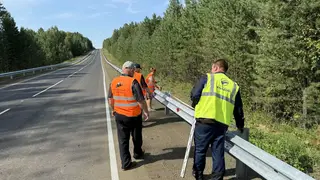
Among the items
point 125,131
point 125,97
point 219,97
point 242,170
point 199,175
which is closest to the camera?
point 219,97

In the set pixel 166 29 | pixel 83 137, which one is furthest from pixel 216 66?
pixel 166 29

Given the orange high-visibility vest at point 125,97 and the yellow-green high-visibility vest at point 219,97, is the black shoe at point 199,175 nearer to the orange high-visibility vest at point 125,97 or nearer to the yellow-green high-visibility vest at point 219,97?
the yellow-green high-visibility vest at point 219,97

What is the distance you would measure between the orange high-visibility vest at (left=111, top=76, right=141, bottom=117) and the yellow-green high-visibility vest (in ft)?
5.38

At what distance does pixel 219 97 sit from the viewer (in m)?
4.40

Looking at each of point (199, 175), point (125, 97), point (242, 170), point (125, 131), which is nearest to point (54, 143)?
point (125, 131)

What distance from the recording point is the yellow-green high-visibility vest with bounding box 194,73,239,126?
4.39 m

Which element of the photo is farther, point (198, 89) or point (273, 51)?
point (273, 51)

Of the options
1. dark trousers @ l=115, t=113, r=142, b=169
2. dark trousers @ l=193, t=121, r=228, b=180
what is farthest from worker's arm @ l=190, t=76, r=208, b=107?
dark trousers @ l=115, t=113, r=142, b=169

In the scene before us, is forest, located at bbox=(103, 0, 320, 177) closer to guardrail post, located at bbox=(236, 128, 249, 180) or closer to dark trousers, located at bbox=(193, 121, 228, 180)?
guardrail post, located at bbox=(236, 128, 249, 180)

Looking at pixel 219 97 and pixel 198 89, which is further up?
pixel 198 89

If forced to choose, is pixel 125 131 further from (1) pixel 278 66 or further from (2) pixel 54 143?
(1) pixel 278 66

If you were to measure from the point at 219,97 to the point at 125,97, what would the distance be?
1.97m

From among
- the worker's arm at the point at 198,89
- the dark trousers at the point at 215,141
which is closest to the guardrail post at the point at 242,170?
the dark trousers at the point at 215,141

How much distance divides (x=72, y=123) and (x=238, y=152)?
6.41 metres
